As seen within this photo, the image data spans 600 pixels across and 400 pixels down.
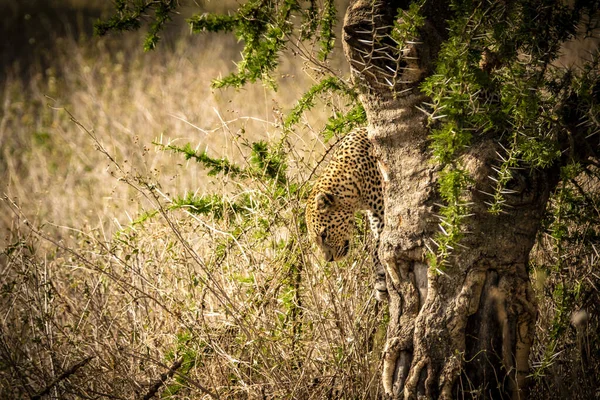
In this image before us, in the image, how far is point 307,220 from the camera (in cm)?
564

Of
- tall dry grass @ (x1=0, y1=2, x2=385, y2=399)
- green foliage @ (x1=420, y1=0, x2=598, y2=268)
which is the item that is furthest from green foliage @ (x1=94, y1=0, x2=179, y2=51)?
green foliage @ (x1=420, y1=0, x2=598, y2=268)

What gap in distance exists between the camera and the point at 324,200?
17.9 feet

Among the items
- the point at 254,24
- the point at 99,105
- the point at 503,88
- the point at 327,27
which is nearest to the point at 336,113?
the point at 327,27

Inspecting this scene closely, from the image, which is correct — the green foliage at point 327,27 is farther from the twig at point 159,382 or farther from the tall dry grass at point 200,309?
the twig at point 159,382

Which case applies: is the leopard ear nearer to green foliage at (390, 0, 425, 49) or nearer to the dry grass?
the dry grass

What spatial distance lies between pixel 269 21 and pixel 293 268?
4.96 ft

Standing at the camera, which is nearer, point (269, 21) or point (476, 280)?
point (476, 280)

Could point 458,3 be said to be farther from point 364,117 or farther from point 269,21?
point 364,117

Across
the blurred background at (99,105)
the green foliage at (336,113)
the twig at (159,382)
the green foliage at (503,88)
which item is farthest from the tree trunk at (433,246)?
the blurred background at (99,105)

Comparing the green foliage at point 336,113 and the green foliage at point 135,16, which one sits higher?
the green foliage at point 135,16

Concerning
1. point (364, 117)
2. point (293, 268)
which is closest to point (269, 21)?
point (364, 117)

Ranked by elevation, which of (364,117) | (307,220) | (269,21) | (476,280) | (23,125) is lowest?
(23,125)

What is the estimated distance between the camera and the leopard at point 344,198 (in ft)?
18.2

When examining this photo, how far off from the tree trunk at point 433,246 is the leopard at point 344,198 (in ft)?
5.18
